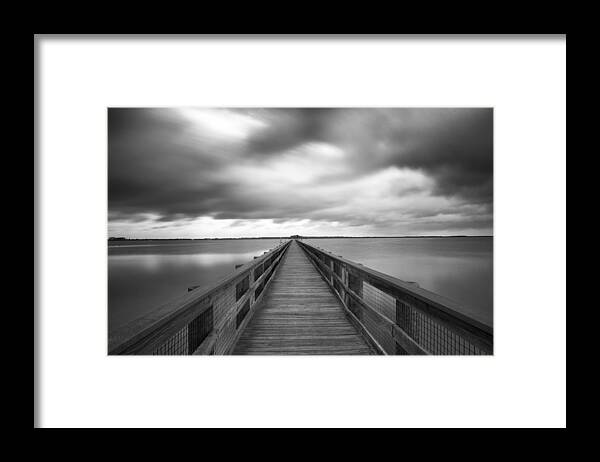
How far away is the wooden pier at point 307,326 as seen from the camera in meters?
1.13

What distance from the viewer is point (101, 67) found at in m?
1.76

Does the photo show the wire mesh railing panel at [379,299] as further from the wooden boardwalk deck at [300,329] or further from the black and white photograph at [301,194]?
the wooden boardwalk deck at [300,329]

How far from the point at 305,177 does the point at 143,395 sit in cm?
172

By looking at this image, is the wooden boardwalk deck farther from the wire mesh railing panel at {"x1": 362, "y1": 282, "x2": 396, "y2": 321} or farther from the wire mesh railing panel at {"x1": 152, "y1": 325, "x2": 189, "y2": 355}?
the wire mesh railing panel at {"x1": 152, "y1": 325, "x2": 189, "y2": 355}

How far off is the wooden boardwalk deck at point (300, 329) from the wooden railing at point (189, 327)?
0.54 ft

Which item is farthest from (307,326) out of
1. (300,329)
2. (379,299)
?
(379,299)

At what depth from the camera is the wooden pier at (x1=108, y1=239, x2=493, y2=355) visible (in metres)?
1.13

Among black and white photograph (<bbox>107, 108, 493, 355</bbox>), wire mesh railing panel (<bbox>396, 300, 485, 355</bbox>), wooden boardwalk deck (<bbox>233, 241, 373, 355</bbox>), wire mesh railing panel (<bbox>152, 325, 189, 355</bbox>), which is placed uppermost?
black and white photograph (<bbox>107, 108, 493, 355</bbox>)

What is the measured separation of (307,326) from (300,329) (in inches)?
3.0

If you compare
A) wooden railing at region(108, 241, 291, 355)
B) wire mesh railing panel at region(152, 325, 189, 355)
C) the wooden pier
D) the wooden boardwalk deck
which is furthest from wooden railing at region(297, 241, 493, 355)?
wire mesh railing panel at region(152, 325, 189, 355)

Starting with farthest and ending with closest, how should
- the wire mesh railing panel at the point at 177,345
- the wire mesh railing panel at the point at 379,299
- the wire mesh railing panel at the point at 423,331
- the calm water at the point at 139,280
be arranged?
the wire mesh railing panel at the point at 379,299 → the calm water at the point at 139,280 → the wire mesh railing panel at the point at 177,345 → the wire mesh railing panel at the point at 423,331

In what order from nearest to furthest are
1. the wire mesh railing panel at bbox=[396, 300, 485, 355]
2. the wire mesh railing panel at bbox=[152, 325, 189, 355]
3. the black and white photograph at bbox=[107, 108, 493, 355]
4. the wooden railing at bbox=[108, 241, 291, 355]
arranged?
the wooden railing at bbox=[108, 241, 291, 355] < the wire mesh railing panel at bbox=[396, 300, 485, 355] < the wire mesh railing panel at bbox=[152, 325, 189, 355] < the black and white photograph at bbox=[107, 108, 493, 355]

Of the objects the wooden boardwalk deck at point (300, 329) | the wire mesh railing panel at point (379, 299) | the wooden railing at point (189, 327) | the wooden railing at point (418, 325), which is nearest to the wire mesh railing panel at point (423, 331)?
the wooden railing at point (418, 325)
